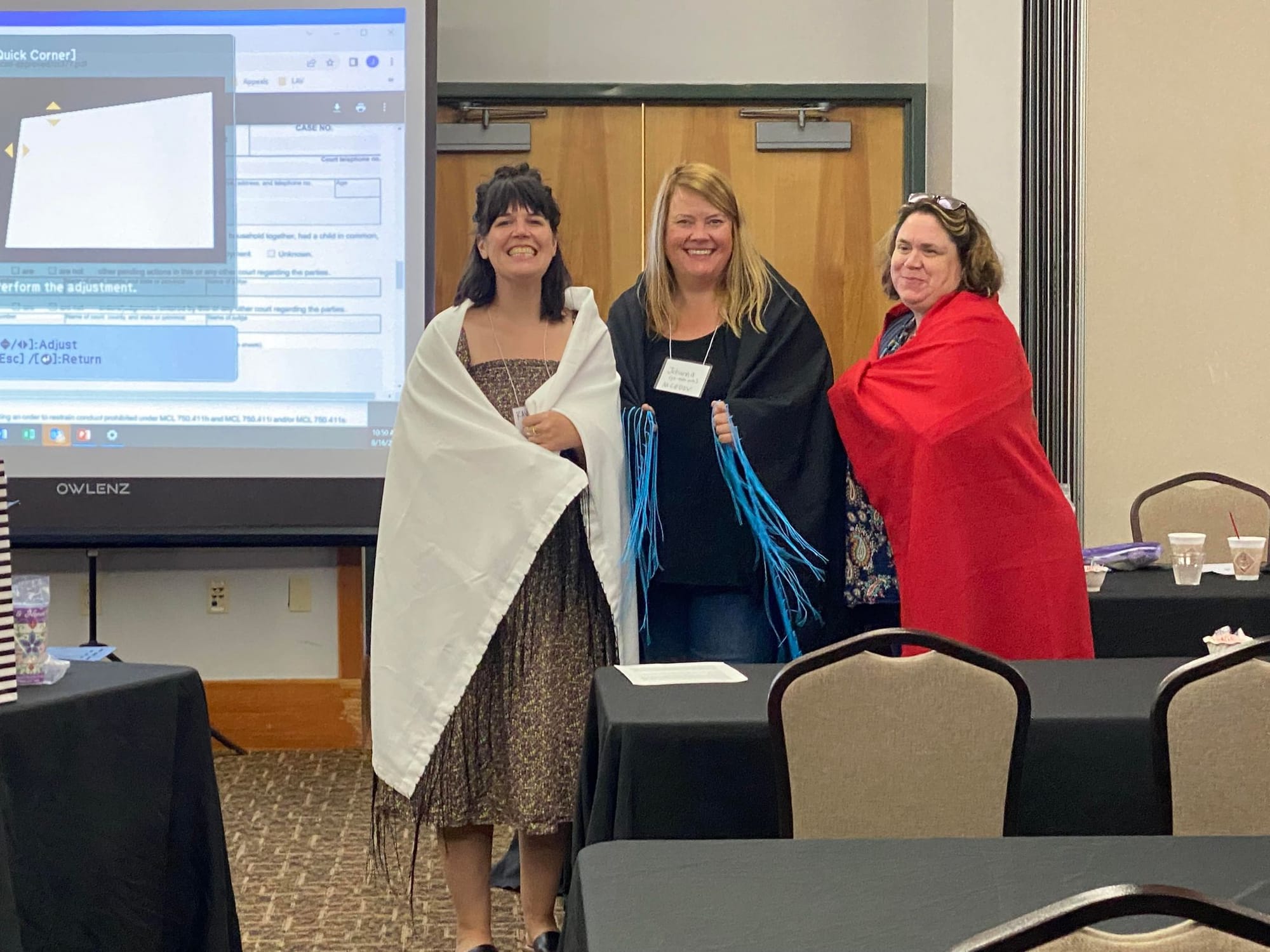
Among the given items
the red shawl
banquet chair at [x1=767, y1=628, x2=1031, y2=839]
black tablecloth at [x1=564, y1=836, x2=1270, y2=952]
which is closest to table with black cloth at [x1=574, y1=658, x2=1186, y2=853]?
banquet chair at [x1=767, y1=628, x2=1031, y2=839]

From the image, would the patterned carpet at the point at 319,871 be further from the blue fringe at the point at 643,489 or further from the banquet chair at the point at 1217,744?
the banquet chair at the point at 1217,744

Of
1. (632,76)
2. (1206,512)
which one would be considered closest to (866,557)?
(1206,512)

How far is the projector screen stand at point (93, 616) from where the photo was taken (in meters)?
4.09

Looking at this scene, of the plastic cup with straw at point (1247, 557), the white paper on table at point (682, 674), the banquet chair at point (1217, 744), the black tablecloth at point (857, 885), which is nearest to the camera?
the black tablecloth at point (857, 885)

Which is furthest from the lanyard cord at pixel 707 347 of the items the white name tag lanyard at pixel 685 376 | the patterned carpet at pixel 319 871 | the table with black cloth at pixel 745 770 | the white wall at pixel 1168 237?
the white wall at pixel 1168 237

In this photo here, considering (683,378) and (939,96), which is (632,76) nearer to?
(939,96)

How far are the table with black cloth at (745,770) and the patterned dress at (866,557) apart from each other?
2.36 feet

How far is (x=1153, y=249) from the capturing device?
4633 millimetres

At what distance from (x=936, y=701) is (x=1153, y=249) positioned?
10.7 ft

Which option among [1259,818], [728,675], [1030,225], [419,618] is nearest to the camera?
[1259,818]

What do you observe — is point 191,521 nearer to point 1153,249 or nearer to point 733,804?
point 733,804

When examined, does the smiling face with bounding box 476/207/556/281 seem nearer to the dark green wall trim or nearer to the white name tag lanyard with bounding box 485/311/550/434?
the white name tag lanyard with bounding box 485/311/550/434

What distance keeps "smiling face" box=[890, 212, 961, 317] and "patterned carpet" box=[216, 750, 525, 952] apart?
153cm

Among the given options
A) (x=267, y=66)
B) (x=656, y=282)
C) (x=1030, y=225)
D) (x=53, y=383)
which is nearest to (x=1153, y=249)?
(x=1030, y=225)
